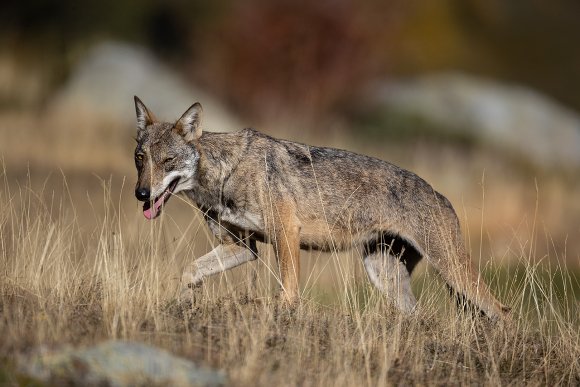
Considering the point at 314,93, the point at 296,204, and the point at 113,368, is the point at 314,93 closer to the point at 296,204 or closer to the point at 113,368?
the point at 296,204

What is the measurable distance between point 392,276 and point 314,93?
23130mm

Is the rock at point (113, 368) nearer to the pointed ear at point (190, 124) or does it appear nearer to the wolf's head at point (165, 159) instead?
the wolf's head at point (165, 159)

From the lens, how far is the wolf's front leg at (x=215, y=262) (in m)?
9.93

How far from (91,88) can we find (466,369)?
67.6 ft

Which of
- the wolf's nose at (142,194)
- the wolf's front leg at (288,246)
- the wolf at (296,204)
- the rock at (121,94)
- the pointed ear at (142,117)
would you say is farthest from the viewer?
the rock at (121,94)

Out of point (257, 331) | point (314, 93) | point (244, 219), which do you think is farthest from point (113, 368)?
point (314, 93)

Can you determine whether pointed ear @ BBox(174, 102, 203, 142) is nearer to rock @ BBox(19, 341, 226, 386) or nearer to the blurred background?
rock @ BBox(19, 341, 226, 386)

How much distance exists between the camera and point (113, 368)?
21.2 feet

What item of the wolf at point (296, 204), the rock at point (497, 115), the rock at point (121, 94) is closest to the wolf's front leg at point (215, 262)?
the wolf at point (296, 204)

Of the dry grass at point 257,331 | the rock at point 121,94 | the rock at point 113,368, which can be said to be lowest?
the rock at point 113,368

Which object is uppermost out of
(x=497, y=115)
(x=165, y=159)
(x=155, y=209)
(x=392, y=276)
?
(x=497, y=115)

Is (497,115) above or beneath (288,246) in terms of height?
above

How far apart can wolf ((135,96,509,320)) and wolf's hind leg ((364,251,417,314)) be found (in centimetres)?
1

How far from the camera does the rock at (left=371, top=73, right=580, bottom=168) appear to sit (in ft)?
92.1
